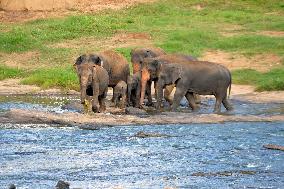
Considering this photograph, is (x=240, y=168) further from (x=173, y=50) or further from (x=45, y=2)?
(x=45, y=2)

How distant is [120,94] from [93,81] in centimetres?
205

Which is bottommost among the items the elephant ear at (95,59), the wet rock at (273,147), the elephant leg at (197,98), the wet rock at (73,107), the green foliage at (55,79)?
the green foliage at (55,79)

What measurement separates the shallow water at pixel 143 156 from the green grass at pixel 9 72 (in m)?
8.18

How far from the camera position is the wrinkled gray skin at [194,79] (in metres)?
21.9

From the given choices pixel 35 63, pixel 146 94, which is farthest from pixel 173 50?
pixel 146 94

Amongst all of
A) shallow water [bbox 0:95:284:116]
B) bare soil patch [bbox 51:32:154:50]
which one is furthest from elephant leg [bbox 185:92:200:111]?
bare soil patch [bbox 51:32:154:50]

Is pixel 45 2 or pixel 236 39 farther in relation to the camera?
pixel 45 2

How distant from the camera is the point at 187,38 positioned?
31.2 m

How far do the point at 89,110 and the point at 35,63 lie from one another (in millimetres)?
8476

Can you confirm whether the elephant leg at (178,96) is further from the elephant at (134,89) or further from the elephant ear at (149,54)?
the elephant ear at (149,54)

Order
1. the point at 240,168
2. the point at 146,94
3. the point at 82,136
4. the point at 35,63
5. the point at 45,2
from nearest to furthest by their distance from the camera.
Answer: the point at 240,168 < the point at 82,136 < the point at 146,94 < the point at 35,63 < the point at 45,2

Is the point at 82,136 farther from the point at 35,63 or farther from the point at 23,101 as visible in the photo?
the point at 35,63

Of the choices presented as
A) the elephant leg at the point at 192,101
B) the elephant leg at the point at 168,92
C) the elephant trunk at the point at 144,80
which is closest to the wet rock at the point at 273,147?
the elephant leg at the point at 192,101

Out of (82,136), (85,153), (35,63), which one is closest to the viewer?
(85,153)
